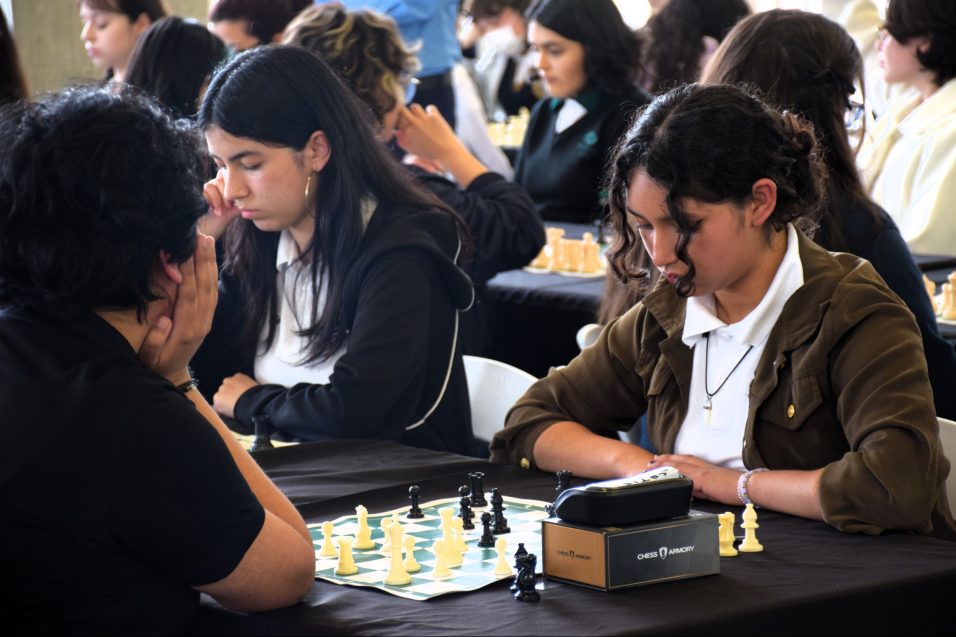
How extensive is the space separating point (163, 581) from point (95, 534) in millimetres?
108

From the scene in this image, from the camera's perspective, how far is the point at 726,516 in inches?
70.2

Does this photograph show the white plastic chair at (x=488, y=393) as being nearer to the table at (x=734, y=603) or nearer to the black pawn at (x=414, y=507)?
the black pawn at (x=414, y=507)

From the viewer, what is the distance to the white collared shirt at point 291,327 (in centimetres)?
289

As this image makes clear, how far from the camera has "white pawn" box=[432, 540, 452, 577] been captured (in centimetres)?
166

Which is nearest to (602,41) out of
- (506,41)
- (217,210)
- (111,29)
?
(111,29)

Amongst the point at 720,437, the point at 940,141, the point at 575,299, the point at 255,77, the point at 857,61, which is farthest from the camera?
the point at 940,141

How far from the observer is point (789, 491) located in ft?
6.38

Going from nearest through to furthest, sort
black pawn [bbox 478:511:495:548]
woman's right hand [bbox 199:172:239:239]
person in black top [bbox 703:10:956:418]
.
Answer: black pawn [bbox 478:511:495:548] → person in black top [bbox 703:10:956:418] → woman's right hand [bbox 199:172:239:239]

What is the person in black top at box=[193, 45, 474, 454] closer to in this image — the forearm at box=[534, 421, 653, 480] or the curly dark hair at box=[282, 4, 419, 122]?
the forearm at box=[534, 421, 653, 480]

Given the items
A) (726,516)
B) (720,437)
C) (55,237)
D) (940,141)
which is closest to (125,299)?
(55,237)

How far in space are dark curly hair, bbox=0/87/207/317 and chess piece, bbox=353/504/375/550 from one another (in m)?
0.47

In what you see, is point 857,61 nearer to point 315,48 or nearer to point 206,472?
point 315,48

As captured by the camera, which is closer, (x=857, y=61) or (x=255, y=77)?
(x=255, y=77)

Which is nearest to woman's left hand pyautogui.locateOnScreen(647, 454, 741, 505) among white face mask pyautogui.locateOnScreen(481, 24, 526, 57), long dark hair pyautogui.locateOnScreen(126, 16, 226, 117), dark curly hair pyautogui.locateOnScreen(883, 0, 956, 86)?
long dark hair pyautogui.locateOnScreen(126, 16, 226, 117)
